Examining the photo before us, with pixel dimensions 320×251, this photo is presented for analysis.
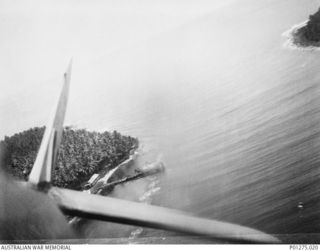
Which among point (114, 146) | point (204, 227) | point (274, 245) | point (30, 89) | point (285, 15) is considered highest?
point (285, 15)

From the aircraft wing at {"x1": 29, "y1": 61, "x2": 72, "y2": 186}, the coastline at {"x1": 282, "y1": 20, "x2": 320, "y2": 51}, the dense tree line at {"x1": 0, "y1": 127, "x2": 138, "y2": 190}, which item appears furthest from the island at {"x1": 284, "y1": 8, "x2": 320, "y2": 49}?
the aircraft wing at {"x1": 29, "y1": 61, "x2": 72, "y2": 186}

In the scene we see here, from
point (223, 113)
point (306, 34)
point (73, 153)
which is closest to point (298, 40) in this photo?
point (306, 34)

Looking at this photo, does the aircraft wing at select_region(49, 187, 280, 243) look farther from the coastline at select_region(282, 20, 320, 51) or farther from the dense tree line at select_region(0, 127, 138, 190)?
the coastline at select_region(282, 20, 320, 51)

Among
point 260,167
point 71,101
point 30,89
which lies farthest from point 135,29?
point 260,167

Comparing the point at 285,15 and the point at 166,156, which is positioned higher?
the point at 285,15

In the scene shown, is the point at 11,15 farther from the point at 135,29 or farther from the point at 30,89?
the point at 135,29

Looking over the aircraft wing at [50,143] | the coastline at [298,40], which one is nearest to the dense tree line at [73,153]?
the aircraft wing at [50,143]

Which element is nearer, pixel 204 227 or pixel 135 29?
pixel 204 227
